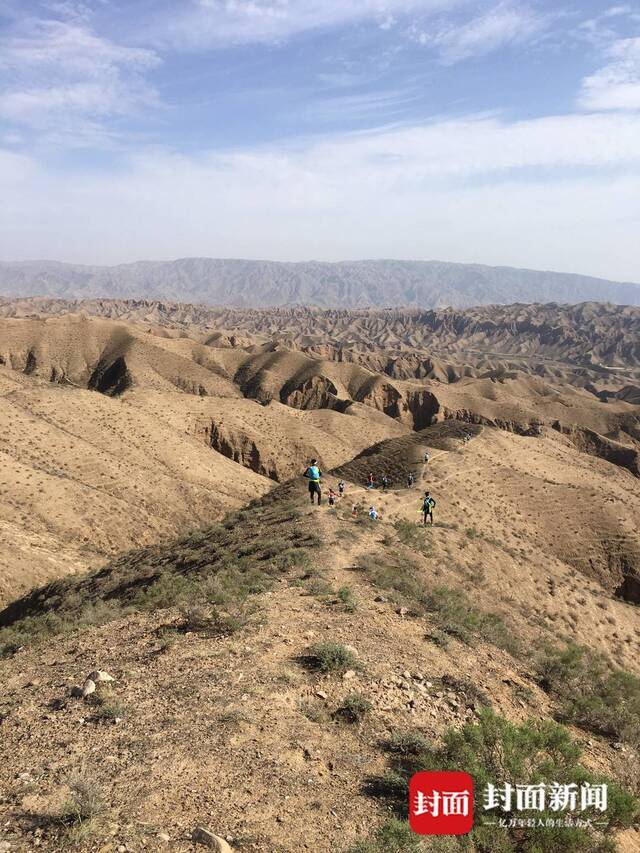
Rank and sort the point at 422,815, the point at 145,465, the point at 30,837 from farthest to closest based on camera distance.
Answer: the point at 145,465
the point at 422,815
the point at 30,837

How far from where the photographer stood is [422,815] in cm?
642

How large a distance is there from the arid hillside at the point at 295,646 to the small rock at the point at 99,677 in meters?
0.07

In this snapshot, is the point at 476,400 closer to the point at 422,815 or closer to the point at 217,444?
the point at 217,444

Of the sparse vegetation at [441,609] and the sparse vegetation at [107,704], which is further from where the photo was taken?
the sparse vegetation at [441,609]

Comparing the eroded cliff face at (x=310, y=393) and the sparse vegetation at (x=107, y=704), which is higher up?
the sparse vegetation at (x=107, y=704)

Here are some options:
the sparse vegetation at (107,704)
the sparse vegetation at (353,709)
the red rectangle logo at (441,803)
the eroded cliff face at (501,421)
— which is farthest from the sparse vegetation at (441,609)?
the eroded cliff face at (501,421)

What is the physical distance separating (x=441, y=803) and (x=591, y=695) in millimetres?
5965

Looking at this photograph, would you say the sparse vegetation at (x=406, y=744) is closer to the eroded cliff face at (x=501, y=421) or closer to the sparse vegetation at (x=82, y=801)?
the sparse vegetation at (x=82, y=801)

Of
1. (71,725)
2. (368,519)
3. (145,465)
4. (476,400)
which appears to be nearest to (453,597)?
(368,519)

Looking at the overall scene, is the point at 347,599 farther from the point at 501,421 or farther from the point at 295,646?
the point at 501,421

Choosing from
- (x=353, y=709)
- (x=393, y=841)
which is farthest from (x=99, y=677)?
(x=393, y=841)

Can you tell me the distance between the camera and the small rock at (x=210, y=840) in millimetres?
5434

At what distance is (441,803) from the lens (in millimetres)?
6555

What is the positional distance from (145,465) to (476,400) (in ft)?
225
